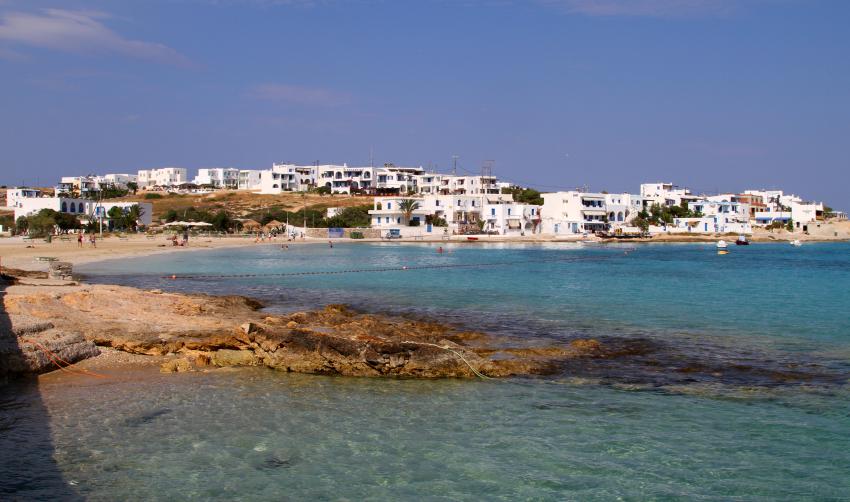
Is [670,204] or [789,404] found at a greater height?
[670,204]

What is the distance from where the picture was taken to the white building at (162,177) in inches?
7180

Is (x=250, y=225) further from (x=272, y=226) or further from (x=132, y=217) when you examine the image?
(x=132, y=217)

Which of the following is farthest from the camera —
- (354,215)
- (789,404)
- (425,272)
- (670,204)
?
(670,204)

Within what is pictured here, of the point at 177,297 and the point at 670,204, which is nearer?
the point at 177,297

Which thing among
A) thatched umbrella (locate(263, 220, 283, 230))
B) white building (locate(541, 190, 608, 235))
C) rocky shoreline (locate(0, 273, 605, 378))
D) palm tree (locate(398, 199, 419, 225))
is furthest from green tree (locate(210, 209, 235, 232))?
rocky shoreline (locate(0, 273, 605, 378))

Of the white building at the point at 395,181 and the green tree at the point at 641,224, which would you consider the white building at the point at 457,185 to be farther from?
the green tree at the point at 641,224

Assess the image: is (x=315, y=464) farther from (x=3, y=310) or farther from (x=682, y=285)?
(x=682, y=285)

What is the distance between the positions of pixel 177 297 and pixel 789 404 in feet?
54.8

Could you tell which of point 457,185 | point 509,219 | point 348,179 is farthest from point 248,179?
point 509,219

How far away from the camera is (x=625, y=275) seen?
1768 inches

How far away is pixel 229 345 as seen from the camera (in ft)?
48.9

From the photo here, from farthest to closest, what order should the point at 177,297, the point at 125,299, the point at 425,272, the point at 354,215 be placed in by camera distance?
the point at 354,215 → the point at 425,272 → the point at 177,297 → the point at 125,299

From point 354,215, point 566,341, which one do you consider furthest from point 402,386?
point 354,215

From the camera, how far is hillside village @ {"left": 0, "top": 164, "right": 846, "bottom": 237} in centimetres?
9706
